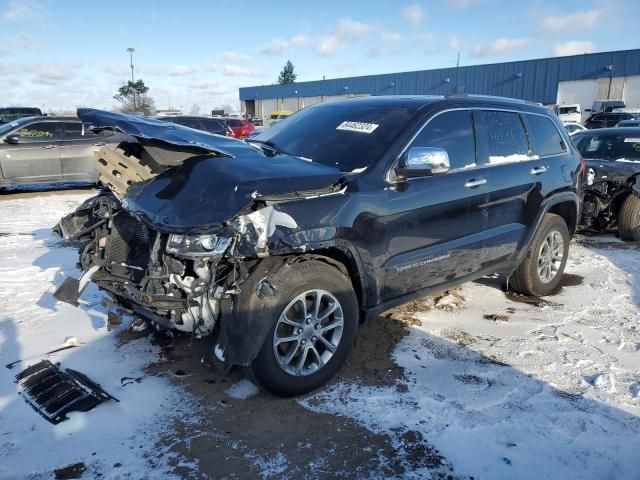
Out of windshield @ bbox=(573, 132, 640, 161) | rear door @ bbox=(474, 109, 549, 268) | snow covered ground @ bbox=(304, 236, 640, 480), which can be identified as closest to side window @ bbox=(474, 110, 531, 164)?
rear door @ bbox=(474, 109, 549, 268)

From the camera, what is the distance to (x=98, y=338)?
152 inches

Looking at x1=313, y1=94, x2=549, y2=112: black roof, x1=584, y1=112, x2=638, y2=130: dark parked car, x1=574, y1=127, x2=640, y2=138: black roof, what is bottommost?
x1=574, y1=127, x2=640, y2=138: black roof

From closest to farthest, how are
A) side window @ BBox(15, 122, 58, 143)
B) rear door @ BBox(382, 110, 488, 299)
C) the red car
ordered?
1. rear door @ BBox(382, 110, 488, 299)
2. side window @ BBox(15, 122, 58, 143)
3. the red car

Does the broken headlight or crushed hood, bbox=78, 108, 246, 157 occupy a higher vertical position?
crushed hood, bbox=78, 108, 246, 157

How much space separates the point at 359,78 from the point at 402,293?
173 ft

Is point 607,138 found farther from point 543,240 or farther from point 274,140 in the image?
point 274,140

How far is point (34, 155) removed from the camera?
10.3 meters

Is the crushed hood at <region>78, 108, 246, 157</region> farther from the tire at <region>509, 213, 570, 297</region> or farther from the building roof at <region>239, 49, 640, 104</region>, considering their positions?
the building roof at <region>239, 49, 640, 104</region>

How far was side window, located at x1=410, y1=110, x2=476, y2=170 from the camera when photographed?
12.4 feet

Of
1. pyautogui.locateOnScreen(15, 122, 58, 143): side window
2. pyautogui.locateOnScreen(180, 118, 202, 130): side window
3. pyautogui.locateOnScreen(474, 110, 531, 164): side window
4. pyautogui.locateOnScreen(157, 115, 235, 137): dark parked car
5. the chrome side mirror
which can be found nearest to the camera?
the chrome side mirror

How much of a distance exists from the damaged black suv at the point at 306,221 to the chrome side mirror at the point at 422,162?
10mm

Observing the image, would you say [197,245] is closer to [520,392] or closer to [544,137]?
[520,392]

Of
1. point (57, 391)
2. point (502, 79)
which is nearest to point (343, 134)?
point (57, 391)

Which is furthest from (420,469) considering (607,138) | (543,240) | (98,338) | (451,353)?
(607,138)
